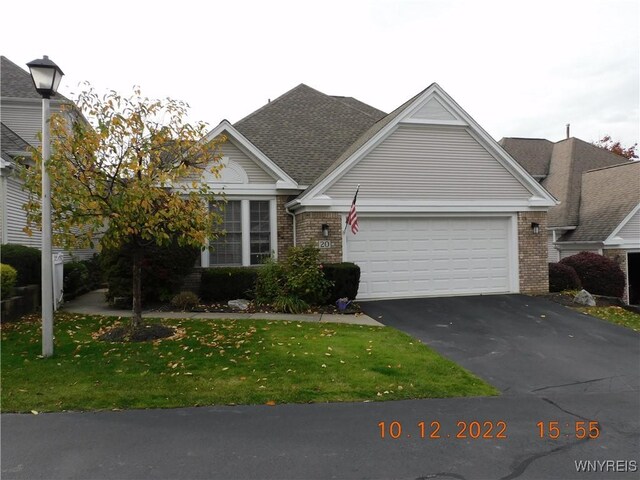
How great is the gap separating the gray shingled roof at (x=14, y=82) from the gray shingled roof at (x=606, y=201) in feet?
69.5

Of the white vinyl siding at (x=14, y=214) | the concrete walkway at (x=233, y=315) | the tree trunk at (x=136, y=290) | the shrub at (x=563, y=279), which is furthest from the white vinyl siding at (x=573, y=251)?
the white vinyl siding at (x=14, y=214)

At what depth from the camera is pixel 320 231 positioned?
1344 centimetres

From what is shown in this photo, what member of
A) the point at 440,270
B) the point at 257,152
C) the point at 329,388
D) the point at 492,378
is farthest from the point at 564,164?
the point at 329,388

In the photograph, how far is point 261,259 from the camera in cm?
1470

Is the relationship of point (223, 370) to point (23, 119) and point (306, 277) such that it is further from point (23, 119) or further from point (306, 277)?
point (23, 119)

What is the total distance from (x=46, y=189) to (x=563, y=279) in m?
14.8

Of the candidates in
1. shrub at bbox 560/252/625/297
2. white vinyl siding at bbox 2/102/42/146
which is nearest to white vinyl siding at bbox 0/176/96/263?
white vinyl siding at bbox 2/102/42/146

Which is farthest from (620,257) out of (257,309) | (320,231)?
(257,309)

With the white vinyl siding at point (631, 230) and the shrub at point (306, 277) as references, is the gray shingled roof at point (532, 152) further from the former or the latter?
the shrub at point (306, 277)

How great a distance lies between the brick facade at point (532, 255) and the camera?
14.8m

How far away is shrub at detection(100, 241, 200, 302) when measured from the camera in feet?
40.0

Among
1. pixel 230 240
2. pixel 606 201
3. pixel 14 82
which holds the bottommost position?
pixel 230 240

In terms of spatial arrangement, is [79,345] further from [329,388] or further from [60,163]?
[329,388]

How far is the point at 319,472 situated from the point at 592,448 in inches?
110
